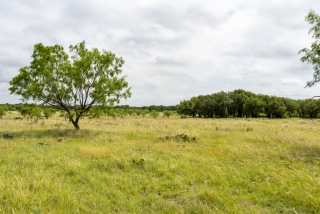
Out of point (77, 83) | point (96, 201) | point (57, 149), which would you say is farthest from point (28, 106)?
point (96, 201)

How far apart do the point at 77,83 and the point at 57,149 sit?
9.10 m

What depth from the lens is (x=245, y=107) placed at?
245ft

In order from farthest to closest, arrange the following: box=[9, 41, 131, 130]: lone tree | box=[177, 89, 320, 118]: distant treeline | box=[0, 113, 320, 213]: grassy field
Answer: box=[177, 89, 320, 118]: distant treeline, box=[9, 41, 131, 130]: lone tree, box=[0, 113, 320, 213]: grassy field

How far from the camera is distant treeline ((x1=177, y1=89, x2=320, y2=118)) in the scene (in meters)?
72.8

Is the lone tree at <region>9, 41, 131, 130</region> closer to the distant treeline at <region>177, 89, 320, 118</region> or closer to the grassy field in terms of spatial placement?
the grassy field

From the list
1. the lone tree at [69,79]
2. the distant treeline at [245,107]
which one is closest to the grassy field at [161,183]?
the lone tree at [69,79]

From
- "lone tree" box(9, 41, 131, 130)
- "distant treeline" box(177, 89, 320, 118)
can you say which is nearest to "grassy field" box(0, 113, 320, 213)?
"lone tree" box(9, 41, 131, 130)

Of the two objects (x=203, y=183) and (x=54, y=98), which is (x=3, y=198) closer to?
(x=203, y=183)

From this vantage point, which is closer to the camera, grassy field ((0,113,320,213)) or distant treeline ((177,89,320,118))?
grassy field ((0,113,320,213))

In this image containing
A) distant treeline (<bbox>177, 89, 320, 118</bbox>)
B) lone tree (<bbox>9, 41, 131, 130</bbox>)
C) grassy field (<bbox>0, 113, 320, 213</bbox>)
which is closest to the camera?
grassy field (<bbox>0, 113, 320, 213</bbox>)

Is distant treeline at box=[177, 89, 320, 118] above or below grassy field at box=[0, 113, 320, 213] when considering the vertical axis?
above

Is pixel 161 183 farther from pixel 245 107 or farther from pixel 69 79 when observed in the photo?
pixel 245 107

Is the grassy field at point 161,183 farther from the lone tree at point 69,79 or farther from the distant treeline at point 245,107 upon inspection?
the distant treeline at point 245,107

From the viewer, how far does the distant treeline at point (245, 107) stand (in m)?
72.8
